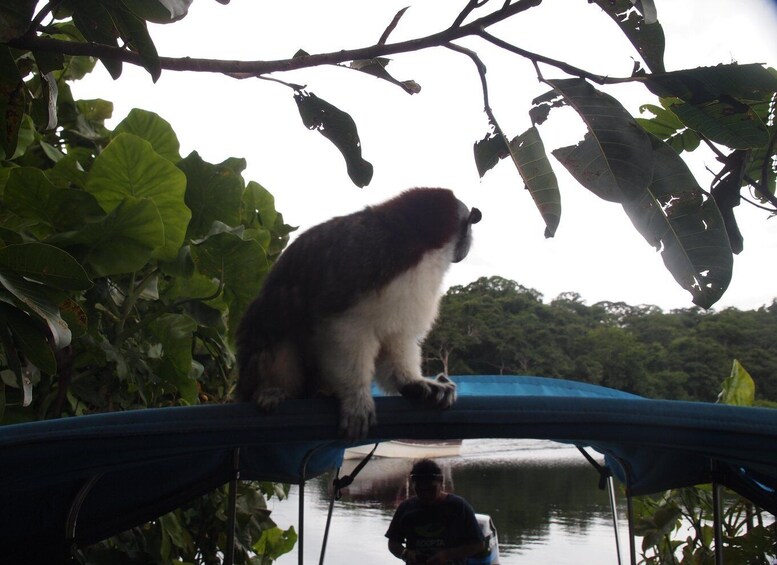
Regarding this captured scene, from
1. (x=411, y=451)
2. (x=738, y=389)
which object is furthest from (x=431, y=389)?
(x=738, y=389)

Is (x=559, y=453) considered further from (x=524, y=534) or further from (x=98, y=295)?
(x=98, y=295)

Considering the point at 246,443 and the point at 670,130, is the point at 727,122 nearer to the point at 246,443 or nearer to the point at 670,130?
the point at 246,443

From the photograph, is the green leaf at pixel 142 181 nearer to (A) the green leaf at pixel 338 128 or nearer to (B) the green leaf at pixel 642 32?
(A) the green leaf at pixel 338 128

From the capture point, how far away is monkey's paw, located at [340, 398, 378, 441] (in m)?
1.49

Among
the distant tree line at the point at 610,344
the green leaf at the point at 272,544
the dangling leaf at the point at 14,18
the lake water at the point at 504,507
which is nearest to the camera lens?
the dangling leaf at the point at 14,18

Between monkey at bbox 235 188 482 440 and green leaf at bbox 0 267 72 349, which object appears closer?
green leaf at bbox 0 267 72 349

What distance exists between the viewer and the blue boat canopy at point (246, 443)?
3.99ft

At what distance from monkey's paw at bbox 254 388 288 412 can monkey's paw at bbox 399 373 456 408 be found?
32cm

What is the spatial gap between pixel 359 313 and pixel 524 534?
2466 mm

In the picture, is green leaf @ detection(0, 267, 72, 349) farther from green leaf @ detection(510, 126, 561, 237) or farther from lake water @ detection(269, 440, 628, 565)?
lake water @ detection(269, 440, 628, 565)

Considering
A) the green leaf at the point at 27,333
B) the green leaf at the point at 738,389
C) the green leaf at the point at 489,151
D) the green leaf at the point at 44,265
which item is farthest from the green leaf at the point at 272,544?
the green leaf at the point at 489,151

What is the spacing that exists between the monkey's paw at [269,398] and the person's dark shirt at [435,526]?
1.35 metres

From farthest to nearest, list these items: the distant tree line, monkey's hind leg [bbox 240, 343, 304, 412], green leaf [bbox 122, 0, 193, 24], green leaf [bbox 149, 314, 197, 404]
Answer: the distant tree line, green leaf [bbox 149, 314, 197, 404], monkey's hind leg [bbox 240, 343, 304, 412], green leaf [bbox 122, 0, 193, 24]

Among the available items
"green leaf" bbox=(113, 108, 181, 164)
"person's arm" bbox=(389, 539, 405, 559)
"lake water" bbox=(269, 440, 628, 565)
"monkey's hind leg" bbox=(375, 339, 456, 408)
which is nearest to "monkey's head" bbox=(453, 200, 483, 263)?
"monkey's hind leg" bbox=(375, 339, 456, 408)
